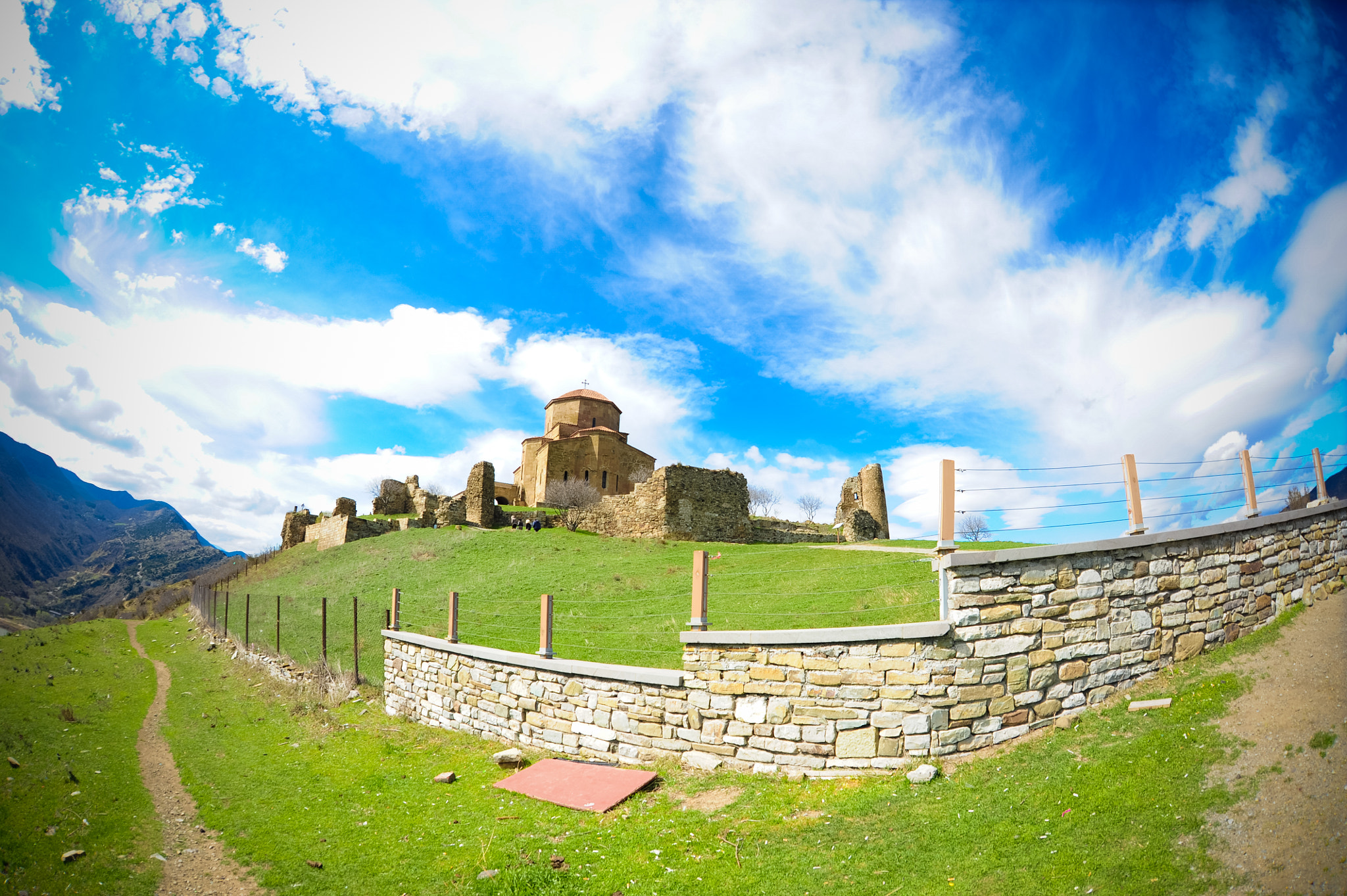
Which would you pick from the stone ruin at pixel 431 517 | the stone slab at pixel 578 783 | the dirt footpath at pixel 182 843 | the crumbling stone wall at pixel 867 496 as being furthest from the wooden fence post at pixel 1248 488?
the stone ruin at pixel 431 517

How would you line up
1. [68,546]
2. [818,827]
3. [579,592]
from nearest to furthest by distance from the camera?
1. [818,827]
2. [579,592]
3. [68,546]

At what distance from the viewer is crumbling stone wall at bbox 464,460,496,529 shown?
34875mm

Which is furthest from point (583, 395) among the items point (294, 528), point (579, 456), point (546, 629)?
point (546, 629)

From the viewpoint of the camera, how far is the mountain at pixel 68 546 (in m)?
26.5

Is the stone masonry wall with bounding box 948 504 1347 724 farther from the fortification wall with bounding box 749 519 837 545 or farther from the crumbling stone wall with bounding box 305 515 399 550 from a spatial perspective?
the crumbling stone wall with bounding box 305 515 399 550

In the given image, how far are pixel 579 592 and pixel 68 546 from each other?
4349 centimetres

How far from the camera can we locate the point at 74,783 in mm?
7453

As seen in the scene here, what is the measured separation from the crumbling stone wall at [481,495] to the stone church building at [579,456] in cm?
712

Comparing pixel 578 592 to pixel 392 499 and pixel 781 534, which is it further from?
pixel 392 499

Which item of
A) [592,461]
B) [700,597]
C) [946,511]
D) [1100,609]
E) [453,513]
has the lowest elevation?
[1100,609]

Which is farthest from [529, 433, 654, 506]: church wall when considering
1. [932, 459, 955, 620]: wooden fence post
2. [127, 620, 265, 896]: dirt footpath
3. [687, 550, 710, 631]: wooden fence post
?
[932, 459, 955, 620]: wooden fence post

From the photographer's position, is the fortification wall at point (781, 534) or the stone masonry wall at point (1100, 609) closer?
the stone masonry wall at point (1100, 609)

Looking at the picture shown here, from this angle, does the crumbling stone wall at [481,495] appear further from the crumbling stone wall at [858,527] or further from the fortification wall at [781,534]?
the crumbling stone wall at [858,527]

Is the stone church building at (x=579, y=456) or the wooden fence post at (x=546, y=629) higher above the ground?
the stone church building at (x=579, y=456)
